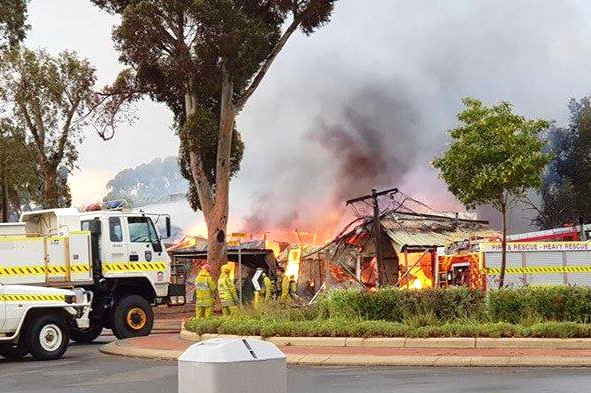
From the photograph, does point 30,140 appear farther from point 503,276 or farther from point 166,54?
point 503,276

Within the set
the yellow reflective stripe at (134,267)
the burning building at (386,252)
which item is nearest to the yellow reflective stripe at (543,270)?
the burning building at (386,252)

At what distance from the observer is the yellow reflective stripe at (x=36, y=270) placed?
21606 mm

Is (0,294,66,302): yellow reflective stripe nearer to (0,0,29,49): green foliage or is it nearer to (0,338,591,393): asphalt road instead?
(0,338,591,393): asphalt road

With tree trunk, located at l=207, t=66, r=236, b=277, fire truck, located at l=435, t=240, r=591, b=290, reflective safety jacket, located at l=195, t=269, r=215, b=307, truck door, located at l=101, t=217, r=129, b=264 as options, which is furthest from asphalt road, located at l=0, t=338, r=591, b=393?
fire truck, located at l=435, t=240, r=591, b=290

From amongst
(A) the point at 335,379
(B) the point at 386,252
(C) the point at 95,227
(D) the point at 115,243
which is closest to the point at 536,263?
(B) the point at 386,252

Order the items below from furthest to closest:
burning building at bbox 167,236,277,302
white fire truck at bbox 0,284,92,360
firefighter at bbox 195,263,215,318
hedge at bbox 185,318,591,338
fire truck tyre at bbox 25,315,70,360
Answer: burning building at bbox 167,236,277,302, firefighter at bbox 195,263,215,318, fire truck tyre at bbox 25,315,70,360, white fire truck at bbox 0,284,92,360, hedge at bbox 185,318,591,338

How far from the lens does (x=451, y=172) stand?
30328mm

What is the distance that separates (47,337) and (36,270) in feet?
14.1

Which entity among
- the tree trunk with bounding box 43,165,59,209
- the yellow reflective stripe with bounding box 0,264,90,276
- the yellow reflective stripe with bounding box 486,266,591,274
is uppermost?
the tree trunk with bounding box 43,165,59,209

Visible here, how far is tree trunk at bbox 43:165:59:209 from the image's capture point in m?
42.2

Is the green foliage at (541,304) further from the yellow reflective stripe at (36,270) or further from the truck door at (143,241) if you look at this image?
Answer: the yellow reflective stripe at (36,270)

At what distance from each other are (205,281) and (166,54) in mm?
10237

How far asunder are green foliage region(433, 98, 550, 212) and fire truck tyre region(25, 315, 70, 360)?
15.2m

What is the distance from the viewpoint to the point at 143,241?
77.0 feet
